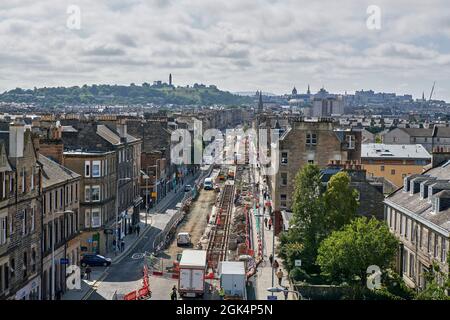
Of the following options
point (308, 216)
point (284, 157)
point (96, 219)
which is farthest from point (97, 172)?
point (308, 216)

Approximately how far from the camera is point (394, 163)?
92375 millimetres

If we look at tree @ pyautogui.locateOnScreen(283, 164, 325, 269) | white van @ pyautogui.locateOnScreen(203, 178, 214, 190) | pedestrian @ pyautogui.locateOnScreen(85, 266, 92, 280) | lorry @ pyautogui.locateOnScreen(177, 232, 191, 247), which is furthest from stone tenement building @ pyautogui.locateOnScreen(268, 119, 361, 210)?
white van @ pyautogui.locateOnScreen(203, 178, 214, 190)

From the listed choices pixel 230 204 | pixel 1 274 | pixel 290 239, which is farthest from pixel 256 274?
pixel 230 204

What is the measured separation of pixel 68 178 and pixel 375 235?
812 inches

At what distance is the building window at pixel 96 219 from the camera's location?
59688 mm

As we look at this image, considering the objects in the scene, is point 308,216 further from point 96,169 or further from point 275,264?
point 96,169

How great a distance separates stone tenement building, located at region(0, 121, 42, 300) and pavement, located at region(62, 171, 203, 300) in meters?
4.50

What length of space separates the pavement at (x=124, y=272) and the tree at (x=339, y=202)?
1306 cm

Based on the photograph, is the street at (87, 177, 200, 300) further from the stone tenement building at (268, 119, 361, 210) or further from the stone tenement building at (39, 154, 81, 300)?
the stone tenement building at (268, 119, 361, 210)

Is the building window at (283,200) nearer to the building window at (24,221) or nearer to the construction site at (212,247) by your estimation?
the construction site at (212,247)

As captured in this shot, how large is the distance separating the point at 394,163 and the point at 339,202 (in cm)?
4808

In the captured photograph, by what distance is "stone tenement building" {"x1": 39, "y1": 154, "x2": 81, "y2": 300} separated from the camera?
137 ft
